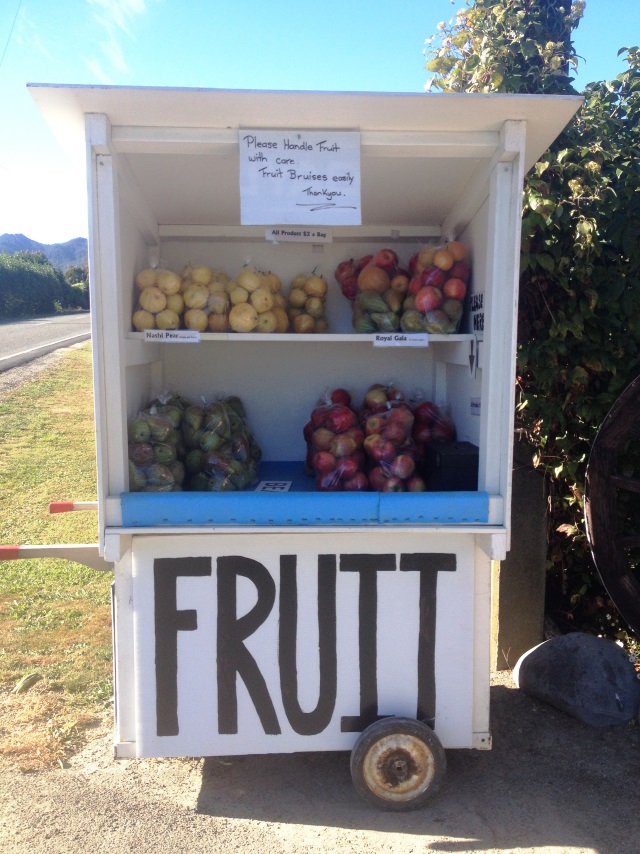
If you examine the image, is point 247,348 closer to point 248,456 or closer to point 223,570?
point 248,456

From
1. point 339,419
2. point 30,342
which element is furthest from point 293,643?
point 30,342

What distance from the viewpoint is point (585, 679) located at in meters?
3.03

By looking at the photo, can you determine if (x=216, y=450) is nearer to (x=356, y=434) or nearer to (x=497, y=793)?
(x=356, y=434)

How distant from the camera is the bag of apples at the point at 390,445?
2.59 m

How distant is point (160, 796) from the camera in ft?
8.25

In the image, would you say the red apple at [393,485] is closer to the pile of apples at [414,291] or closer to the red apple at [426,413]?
the red apple at [426,413]

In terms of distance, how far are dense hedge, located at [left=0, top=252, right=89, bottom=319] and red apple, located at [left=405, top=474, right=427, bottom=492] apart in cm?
4161

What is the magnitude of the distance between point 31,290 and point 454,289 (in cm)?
4633

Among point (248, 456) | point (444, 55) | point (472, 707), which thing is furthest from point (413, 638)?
point (444, 55)

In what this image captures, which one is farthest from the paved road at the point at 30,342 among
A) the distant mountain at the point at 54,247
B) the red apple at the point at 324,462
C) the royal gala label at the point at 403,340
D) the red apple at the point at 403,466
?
the distant mountain at the point at 54,247

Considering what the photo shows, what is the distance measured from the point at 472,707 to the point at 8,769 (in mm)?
1722

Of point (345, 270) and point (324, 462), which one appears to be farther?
point (345, 270)

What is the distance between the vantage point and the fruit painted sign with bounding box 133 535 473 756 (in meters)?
2.34

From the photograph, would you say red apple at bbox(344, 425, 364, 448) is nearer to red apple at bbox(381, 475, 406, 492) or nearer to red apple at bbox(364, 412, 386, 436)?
red apple at bbox(364, 412, 386, 436)
